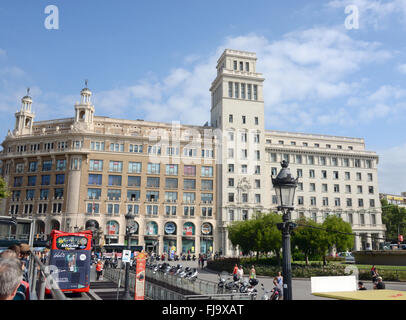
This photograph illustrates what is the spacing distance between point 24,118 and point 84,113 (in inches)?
580

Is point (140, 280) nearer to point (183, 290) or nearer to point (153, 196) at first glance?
point (183, 290)

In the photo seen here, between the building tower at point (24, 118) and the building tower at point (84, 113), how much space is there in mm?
13314

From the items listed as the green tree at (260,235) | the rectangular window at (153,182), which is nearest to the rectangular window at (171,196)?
the rectangular window at (153,182)

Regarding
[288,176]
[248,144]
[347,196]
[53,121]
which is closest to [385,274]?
[288,176]

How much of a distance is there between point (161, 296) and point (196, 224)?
5512cm

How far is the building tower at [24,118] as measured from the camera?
3031 inches

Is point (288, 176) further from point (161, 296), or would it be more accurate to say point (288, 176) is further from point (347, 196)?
point (347, 196)

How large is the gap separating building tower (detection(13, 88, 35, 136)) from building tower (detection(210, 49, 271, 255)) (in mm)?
42073

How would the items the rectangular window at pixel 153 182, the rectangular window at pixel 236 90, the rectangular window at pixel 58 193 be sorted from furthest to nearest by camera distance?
the rectangular window at pixel 236 90 → the rectangular window at pixel 153 182 → the rectangular window at pixel 58 193

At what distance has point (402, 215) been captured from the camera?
89.8 meters

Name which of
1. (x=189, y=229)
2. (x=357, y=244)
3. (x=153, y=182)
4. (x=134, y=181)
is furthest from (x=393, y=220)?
(x=134, y=181)

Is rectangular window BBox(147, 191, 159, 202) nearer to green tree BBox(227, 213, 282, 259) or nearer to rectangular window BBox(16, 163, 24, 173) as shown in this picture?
rectangular window BBox(16, 163, 24, 173)

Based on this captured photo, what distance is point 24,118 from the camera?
3046 inches

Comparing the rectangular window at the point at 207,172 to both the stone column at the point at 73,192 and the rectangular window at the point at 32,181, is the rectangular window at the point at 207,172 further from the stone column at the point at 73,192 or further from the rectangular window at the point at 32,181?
the rectangular window at the point at 32,181
